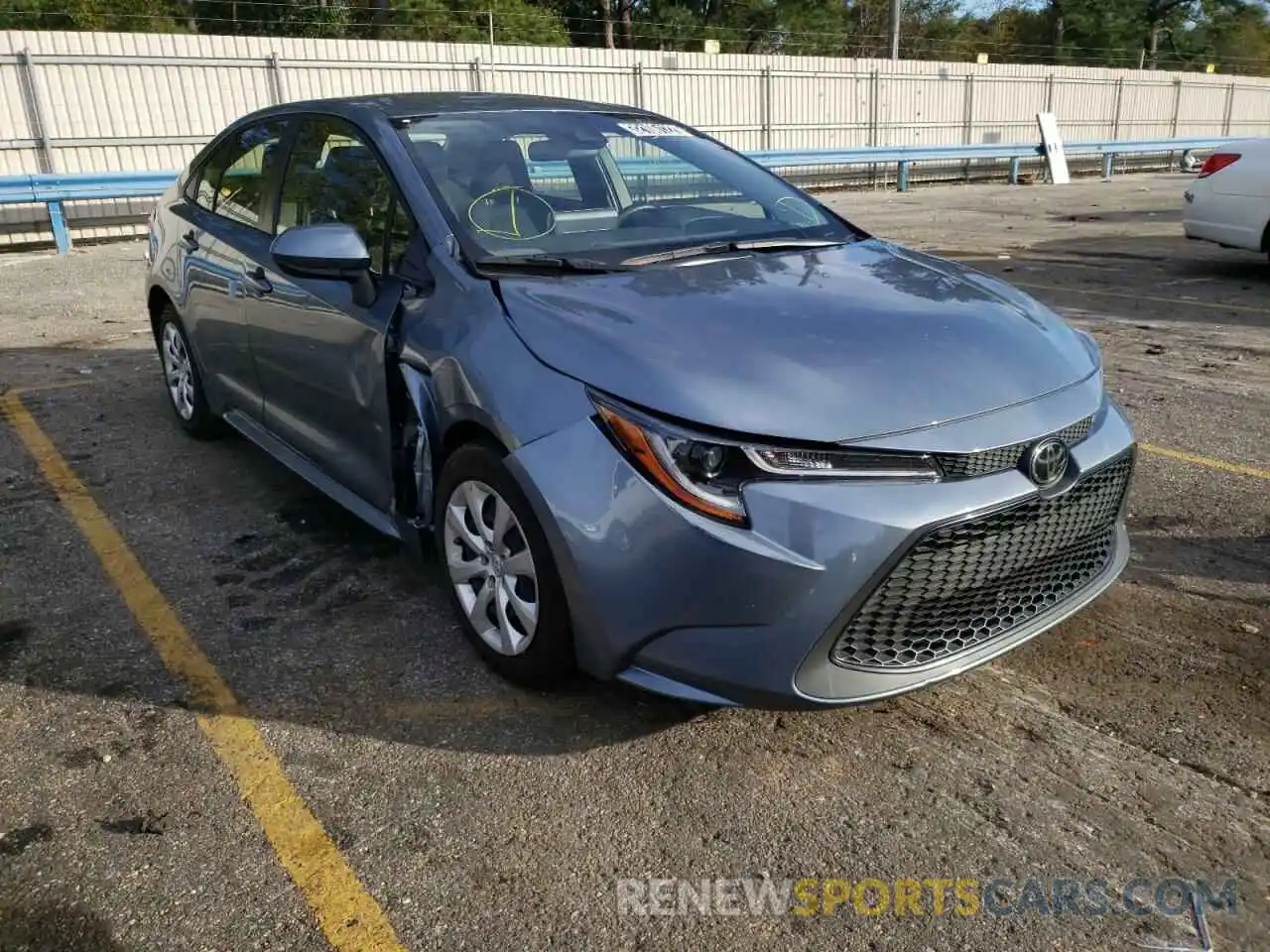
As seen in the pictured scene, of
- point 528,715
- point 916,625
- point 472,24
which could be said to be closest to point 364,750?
point 528,715

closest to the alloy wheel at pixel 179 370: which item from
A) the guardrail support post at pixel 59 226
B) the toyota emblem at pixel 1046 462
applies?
the toyota emblem at pixel 1046 462

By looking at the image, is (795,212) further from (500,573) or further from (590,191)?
(500,573)

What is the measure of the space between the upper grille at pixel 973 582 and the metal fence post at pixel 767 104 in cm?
1950

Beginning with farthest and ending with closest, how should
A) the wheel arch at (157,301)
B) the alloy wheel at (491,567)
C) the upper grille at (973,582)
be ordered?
1. the wheel arch at (157,301)
2. the alloy wheel at (491,567)
3. the upper grille at (973,582)

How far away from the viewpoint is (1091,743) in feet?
9.00

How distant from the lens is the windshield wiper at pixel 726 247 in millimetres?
3236

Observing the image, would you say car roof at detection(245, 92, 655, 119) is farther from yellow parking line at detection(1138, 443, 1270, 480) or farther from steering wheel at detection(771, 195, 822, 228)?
yellow parking line at detection(1138, 443, 1270, 480)

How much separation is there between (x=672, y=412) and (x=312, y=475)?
2087 millimetres

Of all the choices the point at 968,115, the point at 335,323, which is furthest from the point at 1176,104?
the point at 335,323

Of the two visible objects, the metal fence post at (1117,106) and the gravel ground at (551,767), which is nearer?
the gravel ground at (551,767)

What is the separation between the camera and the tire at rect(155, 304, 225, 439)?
5.16 metres

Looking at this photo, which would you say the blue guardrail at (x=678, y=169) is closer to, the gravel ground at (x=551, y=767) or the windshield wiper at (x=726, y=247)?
the windshield wiper at (x=726, y=247)

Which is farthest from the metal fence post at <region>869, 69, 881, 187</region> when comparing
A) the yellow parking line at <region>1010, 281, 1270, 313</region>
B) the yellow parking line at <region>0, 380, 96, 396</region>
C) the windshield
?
the windshield

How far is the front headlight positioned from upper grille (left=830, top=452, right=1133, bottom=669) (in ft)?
0.60
